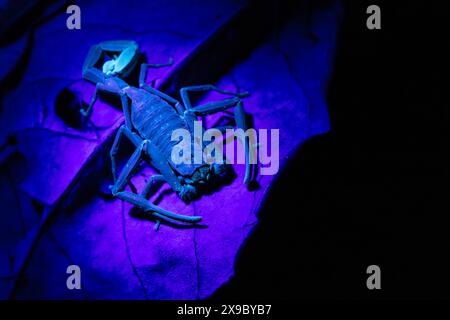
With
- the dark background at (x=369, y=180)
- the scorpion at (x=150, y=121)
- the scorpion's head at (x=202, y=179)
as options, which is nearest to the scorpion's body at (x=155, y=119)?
the scorpion at (x=150, y=121)

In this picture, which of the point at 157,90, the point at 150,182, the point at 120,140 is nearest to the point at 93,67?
the point at 157,90

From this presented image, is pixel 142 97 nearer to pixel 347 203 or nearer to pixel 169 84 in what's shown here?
pixel 169 84

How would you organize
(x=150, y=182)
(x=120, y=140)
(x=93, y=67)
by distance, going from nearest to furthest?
1. (x=150, y=182)
2. (x=120, y=140)
3. (x=93, y=67)

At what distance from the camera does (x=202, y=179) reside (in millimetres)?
2158

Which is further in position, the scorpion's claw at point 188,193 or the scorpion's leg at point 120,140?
the scorpion's leg at point 120,140

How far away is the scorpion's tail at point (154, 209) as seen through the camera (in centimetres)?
208

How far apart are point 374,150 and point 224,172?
3.73 feet

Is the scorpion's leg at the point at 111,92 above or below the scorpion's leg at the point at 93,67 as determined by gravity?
below

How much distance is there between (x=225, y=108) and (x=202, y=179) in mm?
533

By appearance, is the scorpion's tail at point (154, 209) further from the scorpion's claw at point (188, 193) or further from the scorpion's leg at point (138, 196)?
the scorpion's claw at point (188, 193)

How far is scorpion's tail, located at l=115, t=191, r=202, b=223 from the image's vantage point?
6.82ft

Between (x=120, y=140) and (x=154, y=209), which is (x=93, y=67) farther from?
(x=154, y=209)

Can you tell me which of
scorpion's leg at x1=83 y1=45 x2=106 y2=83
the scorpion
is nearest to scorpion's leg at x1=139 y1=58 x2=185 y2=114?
the scorpion

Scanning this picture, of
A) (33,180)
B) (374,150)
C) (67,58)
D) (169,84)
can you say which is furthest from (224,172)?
(67,58)
